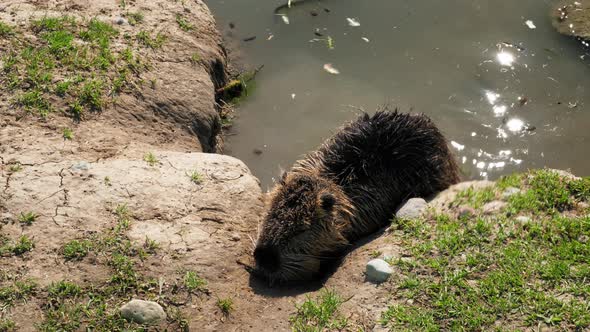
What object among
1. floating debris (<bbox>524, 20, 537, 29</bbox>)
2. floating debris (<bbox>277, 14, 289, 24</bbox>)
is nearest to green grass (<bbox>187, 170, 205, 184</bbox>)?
floating debris (<bbox>277, 14, 289, 24</bbox>)

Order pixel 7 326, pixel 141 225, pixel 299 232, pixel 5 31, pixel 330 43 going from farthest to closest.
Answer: pixel 330 43 < pixel 5 31 < pixel 299 232 < pixel 141 225 < pixel 7 326

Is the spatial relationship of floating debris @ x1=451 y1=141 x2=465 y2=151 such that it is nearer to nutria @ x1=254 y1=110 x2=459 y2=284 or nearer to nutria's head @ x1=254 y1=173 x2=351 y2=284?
nutria @ x1=254 y1=110 x2=459 y2=284

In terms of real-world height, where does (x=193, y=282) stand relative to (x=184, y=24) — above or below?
below

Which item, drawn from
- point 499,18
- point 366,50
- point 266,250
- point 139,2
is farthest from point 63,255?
point 499,18

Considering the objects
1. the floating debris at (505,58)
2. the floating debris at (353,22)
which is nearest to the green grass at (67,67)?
the floating debris at (353,22)

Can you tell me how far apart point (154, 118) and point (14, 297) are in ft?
8.35

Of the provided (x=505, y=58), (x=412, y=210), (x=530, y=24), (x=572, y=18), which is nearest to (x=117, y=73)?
(x=412, y=210)

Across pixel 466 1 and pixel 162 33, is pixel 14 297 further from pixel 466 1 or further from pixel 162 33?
pixel 466 1

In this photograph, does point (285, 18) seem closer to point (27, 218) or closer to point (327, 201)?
point (327, 201)

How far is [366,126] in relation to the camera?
19.7 feet

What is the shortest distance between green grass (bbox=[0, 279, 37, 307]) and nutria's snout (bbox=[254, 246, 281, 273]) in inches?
65.8

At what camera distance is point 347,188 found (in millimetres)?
5785

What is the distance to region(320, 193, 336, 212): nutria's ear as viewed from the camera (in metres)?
5.26

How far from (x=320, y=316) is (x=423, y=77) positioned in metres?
4.52
